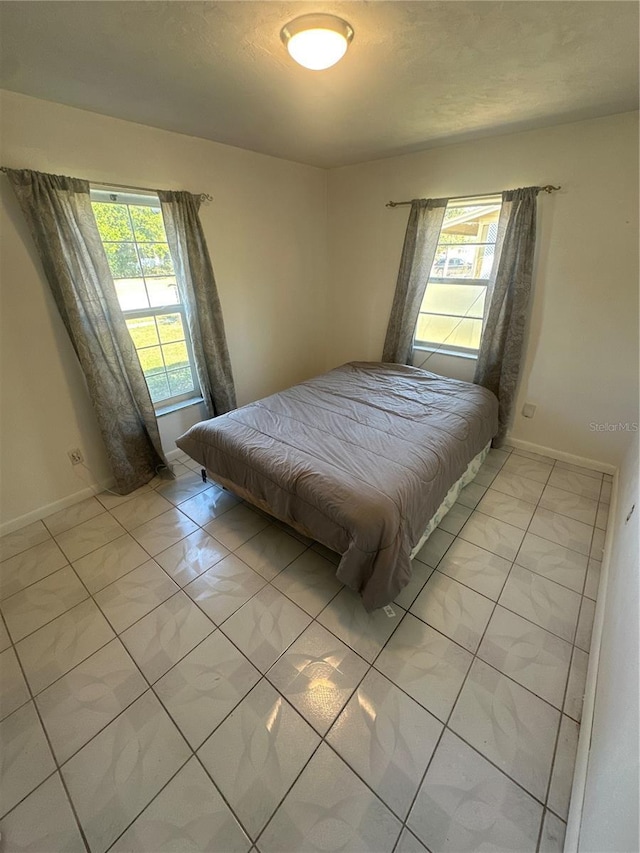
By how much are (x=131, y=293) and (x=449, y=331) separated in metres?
2.58

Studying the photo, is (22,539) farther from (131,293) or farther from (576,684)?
(576,684)

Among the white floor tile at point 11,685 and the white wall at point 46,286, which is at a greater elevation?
the white wall at point 46,286

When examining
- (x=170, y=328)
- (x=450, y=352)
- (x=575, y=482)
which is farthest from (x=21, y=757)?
(x=450, y=352)

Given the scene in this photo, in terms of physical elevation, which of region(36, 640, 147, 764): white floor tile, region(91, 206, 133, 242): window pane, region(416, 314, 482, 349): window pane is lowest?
region(36, 640, 147, 764): white floor tile

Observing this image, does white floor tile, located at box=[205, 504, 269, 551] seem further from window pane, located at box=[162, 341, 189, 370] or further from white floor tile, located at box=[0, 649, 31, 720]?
window pane, located at box=[162, 341, 189, 370]

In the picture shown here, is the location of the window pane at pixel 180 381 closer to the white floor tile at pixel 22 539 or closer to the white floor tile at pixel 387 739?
the white floor tile at pixel 22 539

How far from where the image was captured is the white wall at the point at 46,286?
1.83 meters

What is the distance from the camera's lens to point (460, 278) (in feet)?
9.44

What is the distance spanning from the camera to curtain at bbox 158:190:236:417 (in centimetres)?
236

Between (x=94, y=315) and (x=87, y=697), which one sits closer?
(x=87, y=697)

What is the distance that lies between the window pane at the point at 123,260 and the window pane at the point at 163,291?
0.11 metres

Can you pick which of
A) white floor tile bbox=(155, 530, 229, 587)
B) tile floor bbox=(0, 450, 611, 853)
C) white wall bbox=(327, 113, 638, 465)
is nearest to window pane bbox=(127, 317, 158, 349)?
tile floor bbox=(0, 450, 611, 853)

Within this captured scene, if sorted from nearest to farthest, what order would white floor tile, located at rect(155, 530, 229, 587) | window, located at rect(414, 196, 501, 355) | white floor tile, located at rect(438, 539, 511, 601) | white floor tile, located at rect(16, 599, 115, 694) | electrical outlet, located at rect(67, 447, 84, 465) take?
white floor tile, located at rect(16, 599, 115, 694)
white floor tile, located at rect(438, 539, 511, 601)
white floor tile, located at rect(155, 530, 229, 587)
electrical outlet, located at rect(67, 447, 84, 465)
window, located at rect(414, 196, 501, 355)

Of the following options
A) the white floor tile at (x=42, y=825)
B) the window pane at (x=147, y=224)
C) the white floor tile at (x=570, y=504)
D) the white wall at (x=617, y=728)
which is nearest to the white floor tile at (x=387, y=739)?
the white wall at (x=617, y=728)
